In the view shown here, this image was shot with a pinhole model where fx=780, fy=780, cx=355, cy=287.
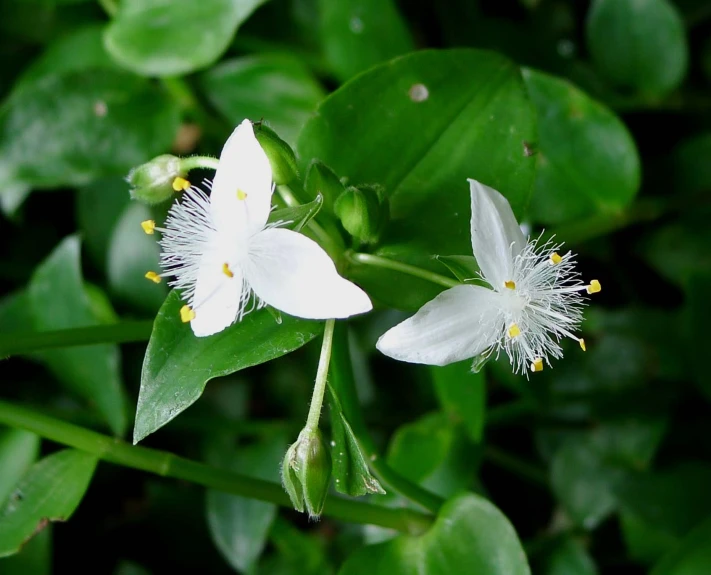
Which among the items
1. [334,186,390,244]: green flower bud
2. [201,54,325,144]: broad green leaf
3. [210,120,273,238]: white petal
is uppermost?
[210,120,273,238]: white petal

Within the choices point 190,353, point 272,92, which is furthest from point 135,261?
point 190,353

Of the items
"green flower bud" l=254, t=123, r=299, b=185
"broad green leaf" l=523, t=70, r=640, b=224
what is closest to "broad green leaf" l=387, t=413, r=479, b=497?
"broad green leaf" l=523, t=70, r=640, b=224

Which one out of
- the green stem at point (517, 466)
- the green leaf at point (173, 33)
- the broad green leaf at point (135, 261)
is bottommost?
the green stem at point (517, 466)

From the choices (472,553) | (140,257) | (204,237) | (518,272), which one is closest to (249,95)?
(140,257)

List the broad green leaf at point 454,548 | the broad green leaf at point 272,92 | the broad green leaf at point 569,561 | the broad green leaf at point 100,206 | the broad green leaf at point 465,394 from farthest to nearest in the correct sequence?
the broad green leaf at point 100,206 → the broad green leaf at point 272,92 → the broad green leaf at point 569,561 → the broad green leaf at point 465,394 → the broad green leaf at point 454,548

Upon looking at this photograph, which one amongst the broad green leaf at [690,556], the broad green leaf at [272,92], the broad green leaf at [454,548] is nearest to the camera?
the broad green leaf at [454,548]

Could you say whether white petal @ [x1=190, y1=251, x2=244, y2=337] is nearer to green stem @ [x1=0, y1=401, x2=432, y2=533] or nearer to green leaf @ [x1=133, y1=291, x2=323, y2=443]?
green leaf @ [x1=133, y1=291, x2=323, y2=443]

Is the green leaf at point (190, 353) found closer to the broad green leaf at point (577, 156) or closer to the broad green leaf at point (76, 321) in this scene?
the broad green leaf at point (76, 321)

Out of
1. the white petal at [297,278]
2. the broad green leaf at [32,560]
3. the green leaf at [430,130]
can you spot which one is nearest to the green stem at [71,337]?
the white petal at [297,278]
